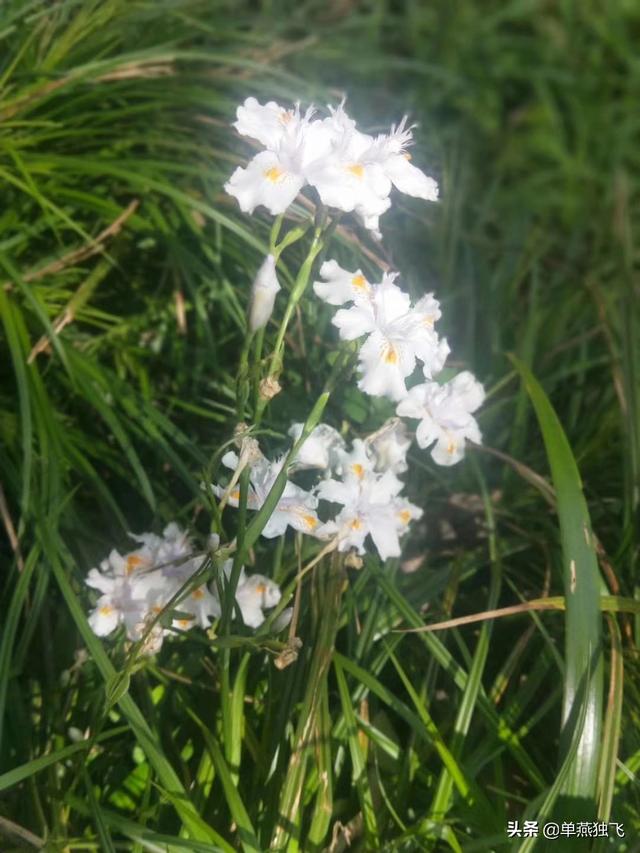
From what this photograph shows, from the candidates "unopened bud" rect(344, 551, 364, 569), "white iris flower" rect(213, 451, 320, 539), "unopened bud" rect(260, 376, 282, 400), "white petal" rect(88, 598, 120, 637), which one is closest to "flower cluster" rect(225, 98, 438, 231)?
"unopened bud" rect(260, 376, 282, 400)

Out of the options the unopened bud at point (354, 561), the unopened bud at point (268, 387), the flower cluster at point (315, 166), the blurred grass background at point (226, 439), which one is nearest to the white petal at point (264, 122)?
the flower cluster at point (315, 166)

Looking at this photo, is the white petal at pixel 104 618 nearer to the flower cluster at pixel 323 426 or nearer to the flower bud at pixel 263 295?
Result: the flower cluster at pixel 323 426

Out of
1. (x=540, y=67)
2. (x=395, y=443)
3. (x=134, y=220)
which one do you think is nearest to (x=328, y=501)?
(x=395, y=443)

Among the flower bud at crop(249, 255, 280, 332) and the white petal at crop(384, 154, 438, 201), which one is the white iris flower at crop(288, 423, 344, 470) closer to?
the flower bud at crop(249, 255, 280, 332)

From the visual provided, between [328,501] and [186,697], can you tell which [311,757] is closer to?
[186,697]

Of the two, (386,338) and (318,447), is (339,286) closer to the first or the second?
(386,338)

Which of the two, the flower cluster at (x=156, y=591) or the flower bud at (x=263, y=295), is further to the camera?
the flower cluster at (x=156, y=591)
